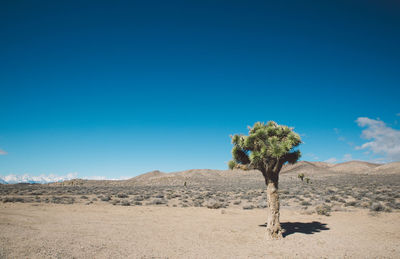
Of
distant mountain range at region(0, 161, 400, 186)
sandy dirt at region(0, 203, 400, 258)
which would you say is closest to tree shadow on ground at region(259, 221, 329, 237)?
sandy dirt at region(0, 203, 400, 258)

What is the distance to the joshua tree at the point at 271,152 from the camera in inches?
423

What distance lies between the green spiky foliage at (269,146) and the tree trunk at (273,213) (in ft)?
1.47

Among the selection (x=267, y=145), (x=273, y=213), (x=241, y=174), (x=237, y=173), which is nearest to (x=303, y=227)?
(x=273, y=213)

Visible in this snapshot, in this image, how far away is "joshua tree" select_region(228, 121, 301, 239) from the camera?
35.2 feet

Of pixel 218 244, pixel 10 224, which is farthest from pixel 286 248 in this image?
pixel 10 224

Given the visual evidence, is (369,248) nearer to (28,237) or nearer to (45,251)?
(45,251)

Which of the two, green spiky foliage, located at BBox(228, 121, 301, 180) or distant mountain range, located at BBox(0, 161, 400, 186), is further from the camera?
distant mountain range, located at BBox(0, 161, 400, 186)

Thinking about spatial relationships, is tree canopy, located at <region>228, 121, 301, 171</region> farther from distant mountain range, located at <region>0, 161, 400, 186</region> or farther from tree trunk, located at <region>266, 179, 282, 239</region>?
distant mountain range, located at <region>0, 161, 400, 186</region>

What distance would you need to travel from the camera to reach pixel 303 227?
13.3 metres

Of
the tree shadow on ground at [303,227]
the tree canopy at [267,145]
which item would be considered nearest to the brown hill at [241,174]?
the tree shadow on ground at [303,227]

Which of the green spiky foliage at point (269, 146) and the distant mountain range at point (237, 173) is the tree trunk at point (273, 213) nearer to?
the green spiky foliage at point (269, 146)

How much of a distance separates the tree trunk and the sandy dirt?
0.52 meters

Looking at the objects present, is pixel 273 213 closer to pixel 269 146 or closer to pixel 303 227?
pixel 269 146

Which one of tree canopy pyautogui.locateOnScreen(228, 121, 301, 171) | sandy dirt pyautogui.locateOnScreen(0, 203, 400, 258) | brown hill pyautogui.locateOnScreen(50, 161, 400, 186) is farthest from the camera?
brown hill pyautogui.locateOnScreen(50, 161, 400, 186)
